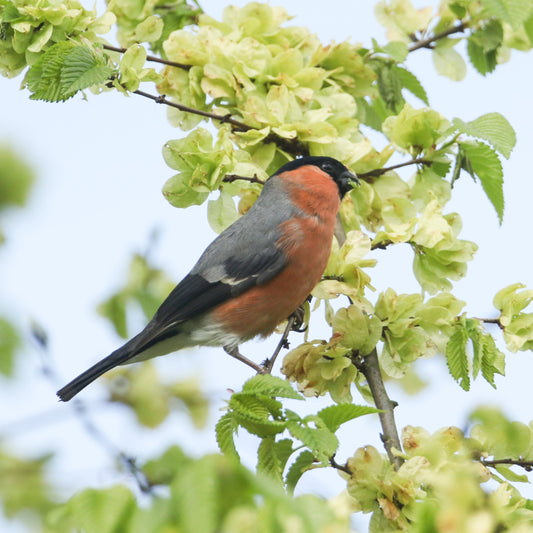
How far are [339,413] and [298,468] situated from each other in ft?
1.41

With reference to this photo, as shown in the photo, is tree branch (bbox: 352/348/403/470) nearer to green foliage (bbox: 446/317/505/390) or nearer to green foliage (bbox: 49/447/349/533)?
green foliage (bbox: 446/317/505/390)

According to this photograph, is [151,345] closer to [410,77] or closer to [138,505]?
[410,77]

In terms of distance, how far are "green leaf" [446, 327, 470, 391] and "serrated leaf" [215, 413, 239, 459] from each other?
0.72 meters

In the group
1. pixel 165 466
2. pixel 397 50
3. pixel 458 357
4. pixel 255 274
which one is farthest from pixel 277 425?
pixel 255 274

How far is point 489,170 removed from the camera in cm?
287

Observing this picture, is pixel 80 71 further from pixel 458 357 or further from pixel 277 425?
pixel 458 357

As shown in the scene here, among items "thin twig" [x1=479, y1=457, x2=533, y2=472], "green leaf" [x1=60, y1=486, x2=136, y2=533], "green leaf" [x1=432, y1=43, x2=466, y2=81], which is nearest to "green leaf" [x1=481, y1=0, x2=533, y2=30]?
"green leaf" [x1=432, y1=43, x2=466, y2=81]

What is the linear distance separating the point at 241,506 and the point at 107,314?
1744 mm

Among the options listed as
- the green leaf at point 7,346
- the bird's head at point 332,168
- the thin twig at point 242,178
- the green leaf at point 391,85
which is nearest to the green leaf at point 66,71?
the thin twig at point 242,178

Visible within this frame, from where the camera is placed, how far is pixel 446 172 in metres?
3.04

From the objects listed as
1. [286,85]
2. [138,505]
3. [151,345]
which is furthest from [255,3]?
[138,505]

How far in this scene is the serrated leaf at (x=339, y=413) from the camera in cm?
203

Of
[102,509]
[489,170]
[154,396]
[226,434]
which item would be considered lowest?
[154,396]

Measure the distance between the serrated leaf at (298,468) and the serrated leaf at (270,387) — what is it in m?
0.38
